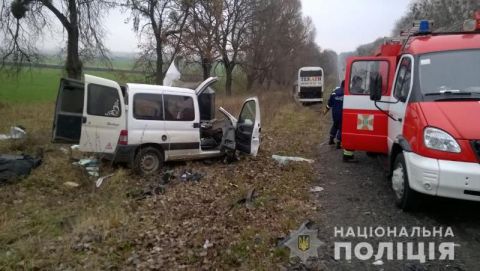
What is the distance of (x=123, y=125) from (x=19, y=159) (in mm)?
2369

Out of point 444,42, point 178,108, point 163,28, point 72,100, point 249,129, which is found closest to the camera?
point 444,42

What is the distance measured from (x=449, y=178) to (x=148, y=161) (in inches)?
248

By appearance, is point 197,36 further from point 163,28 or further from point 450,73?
point 450,73

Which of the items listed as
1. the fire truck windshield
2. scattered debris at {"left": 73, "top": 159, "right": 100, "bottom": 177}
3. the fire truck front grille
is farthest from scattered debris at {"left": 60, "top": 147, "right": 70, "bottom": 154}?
the fire truck front grille

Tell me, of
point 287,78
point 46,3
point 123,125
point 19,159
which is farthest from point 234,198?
point 287,78

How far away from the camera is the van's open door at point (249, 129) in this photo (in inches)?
380

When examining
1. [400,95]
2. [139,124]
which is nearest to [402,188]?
[400,95]

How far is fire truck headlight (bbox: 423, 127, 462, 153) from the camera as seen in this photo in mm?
4918

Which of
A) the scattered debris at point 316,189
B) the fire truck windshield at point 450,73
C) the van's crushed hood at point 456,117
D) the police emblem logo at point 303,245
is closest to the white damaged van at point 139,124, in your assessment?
the scattered debris at point 316,189

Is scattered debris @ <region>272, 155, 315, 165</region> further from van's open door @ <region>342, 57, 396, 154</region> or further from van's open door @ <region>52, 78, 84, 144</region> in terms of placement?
van's open door @ <region>52, 78, 84, 144</region>

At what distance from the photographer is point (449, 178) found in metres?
4.84

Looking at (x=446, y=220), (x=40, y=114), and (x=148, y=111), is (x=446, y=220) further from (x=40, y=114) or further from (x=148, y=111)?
(x=40, y=114)

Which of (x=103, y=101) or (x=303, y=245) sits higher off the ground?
(x=103, y=101)

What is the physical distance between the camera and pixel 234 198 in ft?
22.4
